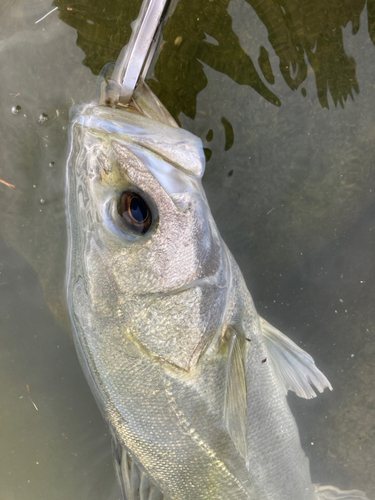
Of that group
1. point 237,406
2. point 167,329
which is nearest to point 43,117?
point 167,329

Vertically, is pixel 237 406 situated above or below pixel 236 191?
below

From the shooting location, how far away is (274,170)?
2.03 meters

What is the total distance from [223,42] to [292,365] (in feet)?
6.16

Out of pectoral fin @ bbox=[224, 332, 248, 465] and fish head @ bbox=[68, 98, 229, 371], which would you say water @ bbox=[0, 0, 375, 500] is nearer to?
fish head @ bbox=[68, 98, 229, 371]

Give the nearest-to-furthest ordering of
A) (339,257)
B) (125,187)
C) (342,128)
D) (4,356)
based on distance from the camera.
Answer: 1. (125,187)
2. (342,128)
3. (339,257)
4. (4,356)

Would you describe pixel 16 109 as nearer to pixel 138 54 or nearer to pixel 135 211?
pixel 138 54

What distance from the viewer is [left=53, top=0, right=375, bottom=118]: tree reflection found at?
180 centimetres

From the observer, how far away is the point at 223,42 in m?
1.85

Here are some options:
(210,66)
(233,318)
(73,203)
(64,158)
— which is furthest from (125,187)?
(210,66)

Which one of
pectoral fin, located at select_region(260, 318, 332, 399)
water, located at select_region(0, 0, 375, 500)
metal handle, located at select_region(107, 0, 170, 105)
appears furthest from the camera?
water, located at select_region(0, 0, 375, 500)

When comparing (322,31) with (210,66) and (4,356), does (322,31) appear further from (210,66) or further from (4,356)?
(4,356)

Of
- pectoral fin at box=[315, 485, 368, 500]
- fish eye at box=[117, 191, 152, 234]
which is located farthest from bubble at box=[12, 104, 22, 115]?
pectoral fin at box=[315, 485, 368, 500]

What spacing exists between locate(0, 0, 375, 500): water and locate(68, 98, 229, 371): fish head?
0.72 m

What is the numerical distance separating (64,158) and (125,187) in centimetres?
97
